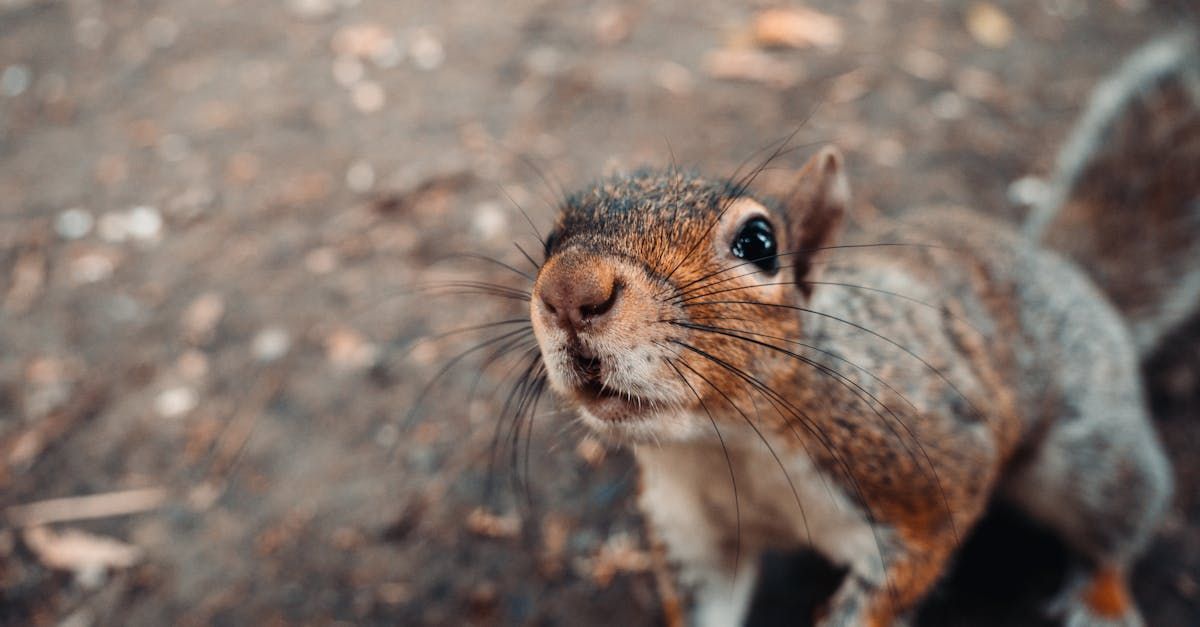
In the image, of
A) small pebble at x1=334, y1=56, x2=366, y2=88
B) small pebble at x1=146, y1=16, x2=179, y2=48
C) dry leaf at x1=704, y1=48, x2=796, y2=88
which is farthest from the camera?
small pebble at x1=146, y1=16, x2=179, y2=48

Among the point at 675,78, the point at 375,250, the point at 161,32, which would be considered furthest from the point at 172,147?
the point at 675,78

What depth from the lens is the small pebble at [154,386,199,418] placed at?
116 inches

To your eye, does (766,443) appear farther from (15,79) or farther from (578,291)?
(15,79)

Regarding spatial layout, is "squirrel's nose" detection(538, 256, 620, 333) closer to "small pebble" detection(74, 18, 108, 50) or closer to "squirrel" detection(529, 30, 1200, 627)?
"squirrel" detection(529, 30, 1200, 627)

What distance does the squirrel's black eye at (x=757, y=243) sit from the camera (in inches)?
60.1

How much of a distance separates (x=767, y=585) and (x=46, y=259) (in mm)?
3311

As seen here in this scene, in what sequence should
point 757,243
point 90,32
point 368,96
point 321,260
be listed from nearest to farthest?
point 757,243 < point 321,260 < point 368,96 < point 90,32

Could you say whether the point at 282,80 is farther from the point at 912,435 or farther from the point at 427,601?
the point at 912,435

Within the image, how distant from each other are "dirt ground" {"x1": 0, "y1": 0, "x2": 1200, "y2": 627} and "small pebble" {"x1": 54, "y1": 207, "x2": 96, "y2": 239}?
0.04 feet

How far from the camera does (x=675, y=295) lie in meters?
1.37

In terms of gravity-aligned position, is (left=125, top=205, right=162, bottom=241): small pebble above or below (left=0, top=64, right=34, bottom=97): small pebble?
above

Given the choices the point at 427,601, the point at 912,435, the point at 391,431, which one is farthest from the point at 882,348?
the point at 391,431

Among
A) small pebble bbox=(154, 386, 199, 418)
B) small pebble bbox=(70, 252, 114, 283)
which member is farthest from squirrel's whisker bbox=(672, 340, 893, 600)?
small pebble bbox=(70, 252, 114, 283)

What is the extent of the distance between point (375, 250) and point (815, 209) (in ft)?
7.31
